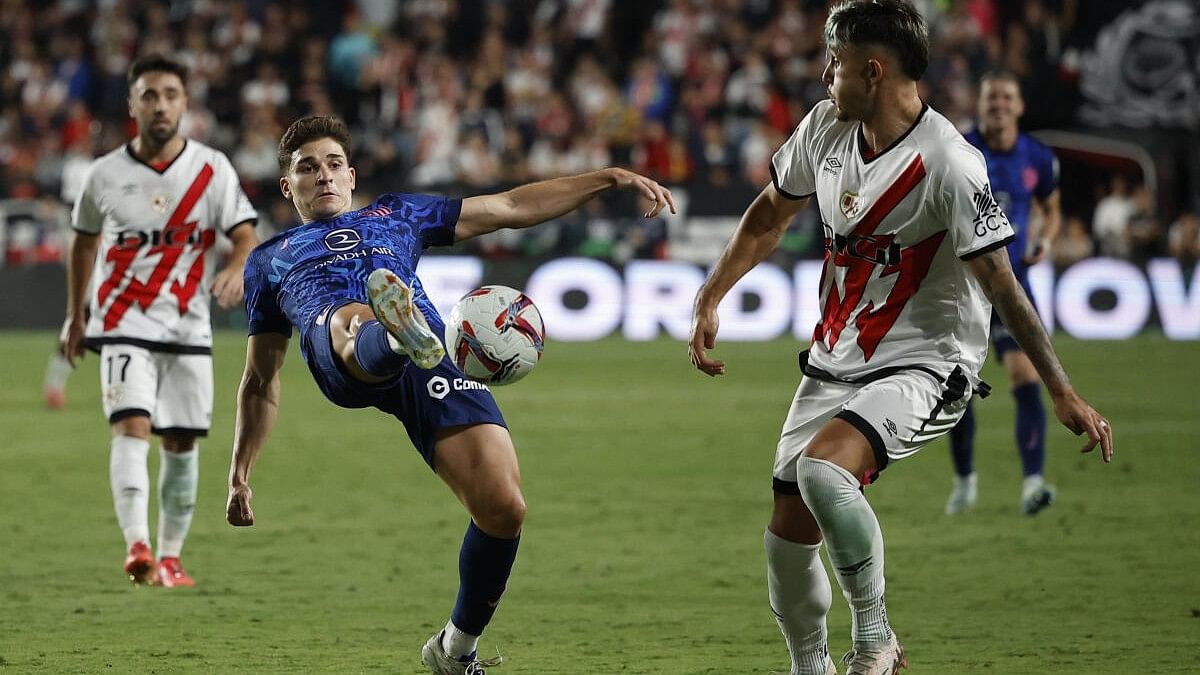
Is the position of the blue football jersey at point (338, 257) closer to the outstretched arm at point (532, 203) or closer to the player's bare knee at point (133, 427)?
the outstretched arm at point (532, 203)

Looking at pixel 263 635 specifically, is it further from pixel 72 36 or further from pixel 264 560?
pixel 72 36

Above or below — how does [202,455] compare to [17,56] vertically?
below

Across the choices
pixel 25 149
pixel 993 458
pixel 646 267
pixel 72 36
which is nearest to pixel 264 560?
pixel 993 458

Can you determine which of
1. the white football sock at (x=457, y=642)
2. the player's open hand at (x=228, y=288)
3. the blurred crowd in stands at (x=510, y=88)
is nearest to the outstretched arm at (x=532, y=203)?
the white football sock at (x=457, y=642)

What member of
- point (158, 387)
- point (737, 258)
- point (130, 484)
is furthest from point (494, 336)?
point (158, 387)

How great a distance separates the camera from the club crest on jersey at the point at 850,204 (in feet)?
17.0

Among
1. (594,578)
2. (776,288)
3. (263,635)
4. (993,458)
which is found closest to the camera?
(263,635)

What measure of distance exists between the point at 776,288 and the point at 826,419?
43.9 feet

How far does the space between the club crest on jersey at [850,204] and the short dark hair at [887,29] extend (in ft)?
1.29

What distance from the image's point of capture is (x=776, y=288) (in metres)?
18.6

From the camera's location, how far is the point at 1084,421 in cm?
480

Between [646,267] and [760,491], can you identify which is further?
[646,267]

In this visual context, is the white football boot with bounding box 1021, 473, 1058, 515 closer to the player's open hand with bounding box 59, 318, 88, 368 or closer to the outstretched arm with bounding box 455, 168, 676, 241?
the outstretched arm with bounding box 455, 168, 676, 241

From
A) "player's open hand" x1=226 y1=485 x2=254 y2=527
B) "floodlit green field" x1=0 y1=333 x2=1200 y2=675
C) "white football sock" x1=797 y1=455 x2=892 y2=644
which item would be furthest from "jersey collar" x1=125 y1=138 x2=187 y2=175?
"white football sock" x1=797 y1=455 x2=892 y2=644
